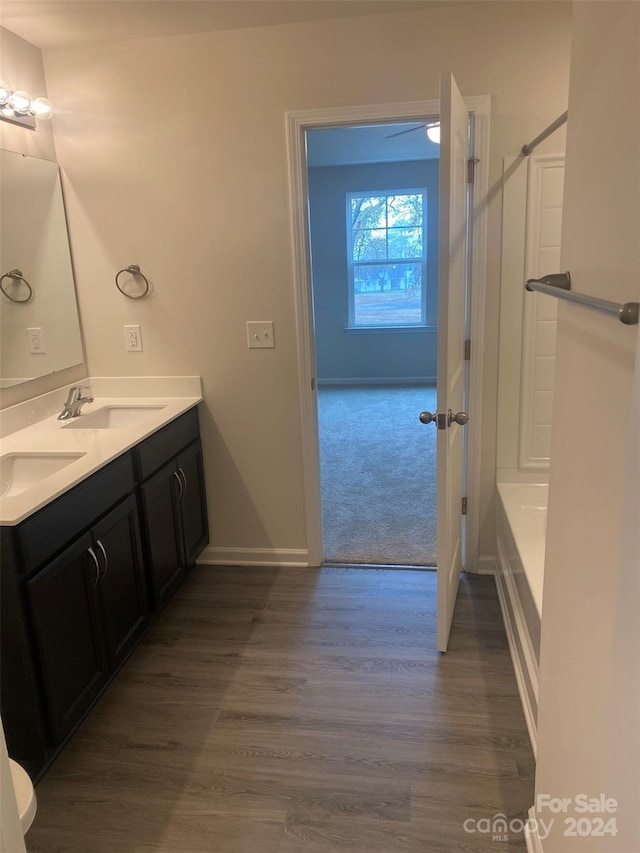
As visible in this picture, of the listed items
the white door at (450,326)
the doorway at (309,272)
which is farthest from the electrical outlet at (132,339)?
the white door at (450,326)

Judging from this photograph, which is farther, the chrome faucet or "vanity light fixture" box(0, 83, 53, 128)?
the chrome faucet

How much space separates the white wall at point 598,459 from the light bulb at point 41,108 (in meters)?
2.28

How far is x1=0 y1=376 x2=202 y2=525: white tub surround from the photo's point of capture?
5.90ft

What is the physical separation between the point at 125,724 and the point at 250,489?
126 cm

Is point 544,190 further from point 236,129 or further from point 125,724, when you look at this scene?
point 125,724

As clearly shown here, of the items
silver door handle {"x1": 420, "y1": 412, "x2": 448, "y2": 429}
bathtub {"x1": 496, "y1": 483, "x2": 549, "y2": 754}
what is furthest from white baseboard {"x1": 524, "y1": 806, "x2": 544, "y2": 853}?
silver door handle {"x1": 420, "y1": 412, "x2": 448, "y2": 429}

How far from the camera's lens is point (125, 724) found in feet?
6.83

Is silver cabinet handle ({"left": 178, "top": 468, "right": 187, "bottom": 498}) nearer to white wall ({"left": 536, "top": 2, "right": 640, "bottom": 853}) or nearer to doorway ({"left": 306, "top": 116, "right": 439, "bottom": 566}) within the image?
white wall ({"left": 536, "top": 2, "right": 640, "bottom": 853})

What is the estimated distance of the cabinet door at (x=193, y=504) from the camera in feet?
9.23

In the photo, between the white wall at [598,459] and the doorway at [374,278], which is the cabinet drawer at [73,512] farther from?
the doorway at [374,278]

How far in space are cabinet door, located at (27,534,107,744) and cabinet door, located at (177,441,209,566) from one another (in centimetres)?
82

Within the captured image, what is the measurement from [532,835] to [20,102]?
305cm

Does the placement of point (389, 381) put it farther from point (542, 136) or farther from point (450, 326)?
point (450, 326)

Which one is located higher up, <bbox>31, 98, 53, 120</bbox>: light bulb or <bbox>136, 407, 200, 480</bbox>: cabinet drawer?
<bbox>31, 98, 53, 120</bbox>: light bulb
